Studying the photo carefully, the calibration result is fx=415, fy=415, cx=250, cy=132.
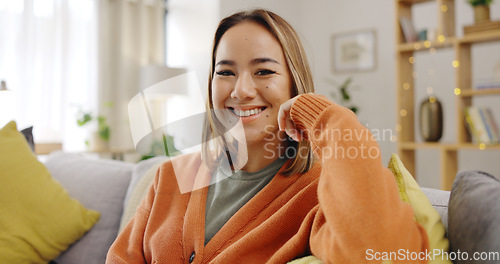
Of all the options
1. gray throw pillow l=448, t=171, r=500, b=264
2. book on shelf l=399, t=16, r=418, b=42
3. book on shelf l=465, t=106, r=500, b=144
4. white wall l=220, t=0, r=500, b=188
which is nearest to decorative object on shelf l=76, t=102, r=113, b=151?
white wall l=220, t=0, r=500, b=188

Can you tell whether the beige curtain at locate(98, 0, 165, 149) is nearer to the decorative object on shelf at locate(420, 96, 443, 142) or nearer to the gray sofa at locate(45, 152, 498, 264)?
the gray sofa at locate(45, 152, 498, 264)

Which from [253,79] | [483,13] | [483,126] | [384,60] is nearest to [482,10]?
[483,13]

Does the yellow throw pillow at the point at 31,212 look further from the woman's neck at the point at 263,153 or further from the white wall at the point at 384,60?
the white wall at the point at 384,60

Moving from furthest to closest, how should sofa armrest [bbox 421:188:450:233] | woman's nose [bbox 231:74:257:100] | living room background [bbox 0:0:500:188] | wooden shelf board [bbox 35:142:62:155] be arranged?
1. living room background [bbox 0:0:500:188]
2. wooden shelf board [bbox 35:142:62:155]
3. woman's nose [bbox 231:74:257:100]
4. sofa armrest [bbox 421:188:450:233]

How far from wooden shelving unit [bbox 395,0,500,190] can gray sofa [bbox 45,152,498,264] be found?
6.42ft

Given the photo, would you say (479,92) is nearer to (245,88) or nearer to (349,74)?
(349,74)

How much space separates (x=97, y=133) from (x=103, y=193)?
2.21m

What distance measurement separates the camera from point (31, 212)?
4.79 ft

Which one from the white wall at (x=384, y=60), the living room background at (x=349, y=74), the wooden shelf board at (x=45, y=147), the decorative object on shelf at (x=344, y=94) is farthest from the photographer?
the decorative object on shelf at (x=344, y=94)

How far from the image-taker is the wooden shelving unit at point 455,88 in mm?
2805

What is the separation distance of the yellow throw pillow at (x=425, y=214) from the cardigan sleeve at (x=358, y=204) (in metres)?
0.04

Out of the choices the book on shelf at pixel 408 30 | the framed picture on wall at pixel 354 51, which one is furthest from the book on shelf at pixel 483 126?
the framed picture on wall at pixel 354 51

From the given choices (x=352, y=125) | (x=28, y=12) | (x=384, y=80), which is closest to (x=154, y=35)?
(x=28, y=12)

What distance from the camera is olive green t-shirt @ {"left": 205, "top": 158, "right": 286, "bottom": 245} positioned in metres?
1.05
